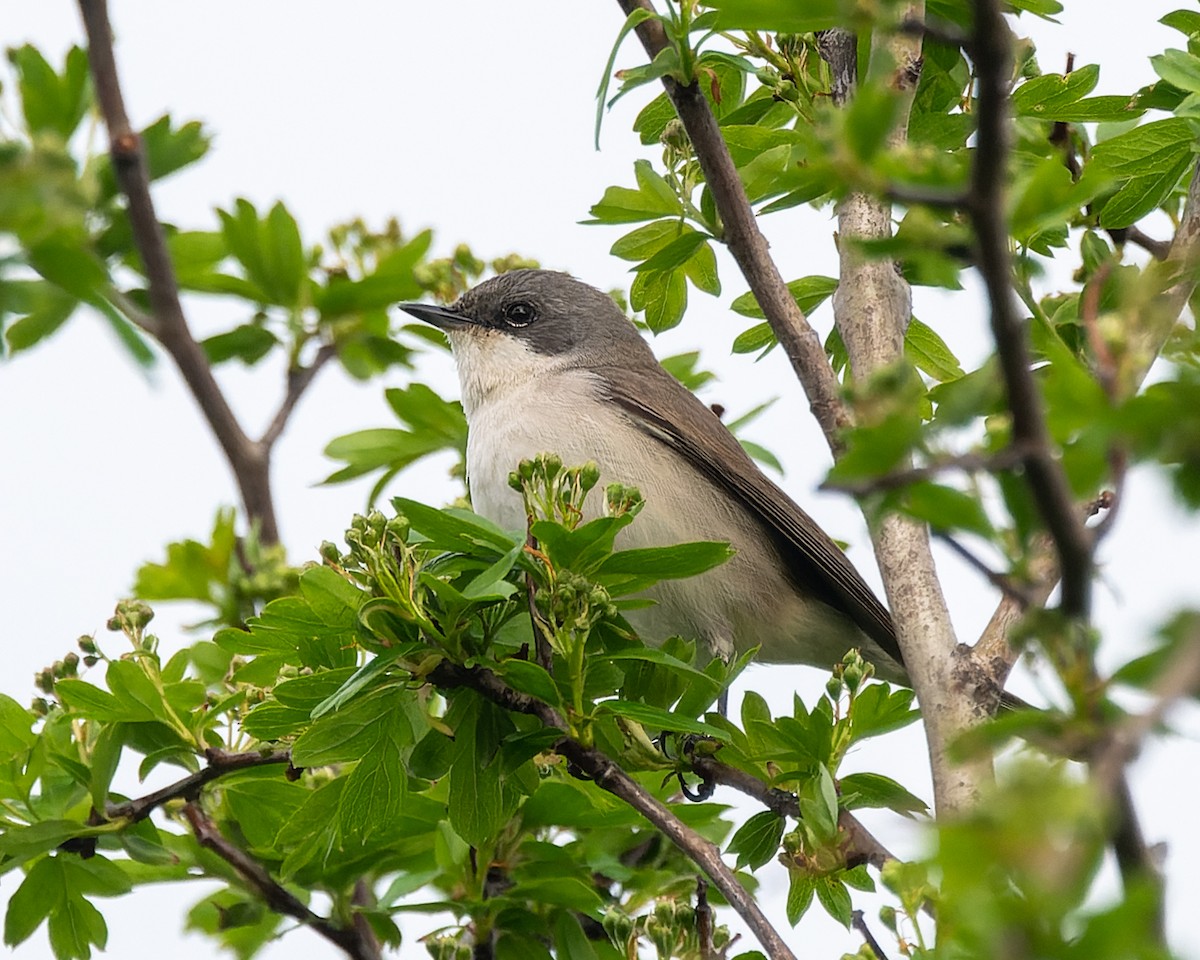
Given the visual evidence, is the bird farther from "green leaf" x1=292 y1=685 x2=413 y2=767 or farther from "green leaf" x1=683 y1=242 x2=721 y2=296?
"green leaf" x1=292 y1=685 x2=413 y2=767

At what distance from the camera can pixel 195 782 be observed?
9.84ft

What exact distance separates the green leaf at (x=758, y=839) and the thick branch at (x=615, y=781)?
292 millimetres

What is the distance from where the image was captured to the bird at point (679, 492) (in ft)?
15.5

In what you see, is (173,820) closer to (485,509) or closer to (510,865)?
(510,865)

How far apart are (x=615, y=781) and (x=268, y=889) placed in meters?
0.92

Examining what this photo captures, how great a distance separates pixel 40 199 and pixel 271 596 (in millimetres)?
2573

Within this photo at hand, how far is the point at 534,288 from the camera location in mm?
5930

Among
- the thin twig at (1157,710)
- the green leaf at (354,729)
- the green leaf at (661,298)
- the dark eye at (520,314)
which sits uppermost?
the dark eye at (520,314)

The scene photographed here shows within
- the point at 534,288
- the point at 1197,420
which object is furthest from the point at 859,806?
the point at 534,288

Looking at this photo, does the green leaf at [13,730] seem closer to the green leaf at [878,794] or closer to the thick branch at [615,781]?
the thick branch at [615,781]

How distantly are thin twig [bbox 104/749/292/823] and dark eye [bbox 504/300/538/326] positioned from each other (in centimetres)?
296

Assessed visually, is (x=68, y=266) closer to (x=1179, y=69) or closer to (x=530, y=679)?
(x=530, y=679)

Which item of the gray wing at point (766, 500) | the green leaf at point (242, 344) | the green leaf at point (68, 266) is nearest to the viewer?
the green leaf at point (68, 266)

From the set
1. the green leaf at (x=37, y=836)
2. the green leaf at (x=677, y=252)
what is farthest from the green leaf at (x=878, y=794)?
the green leaf at (x=37, y=836)
